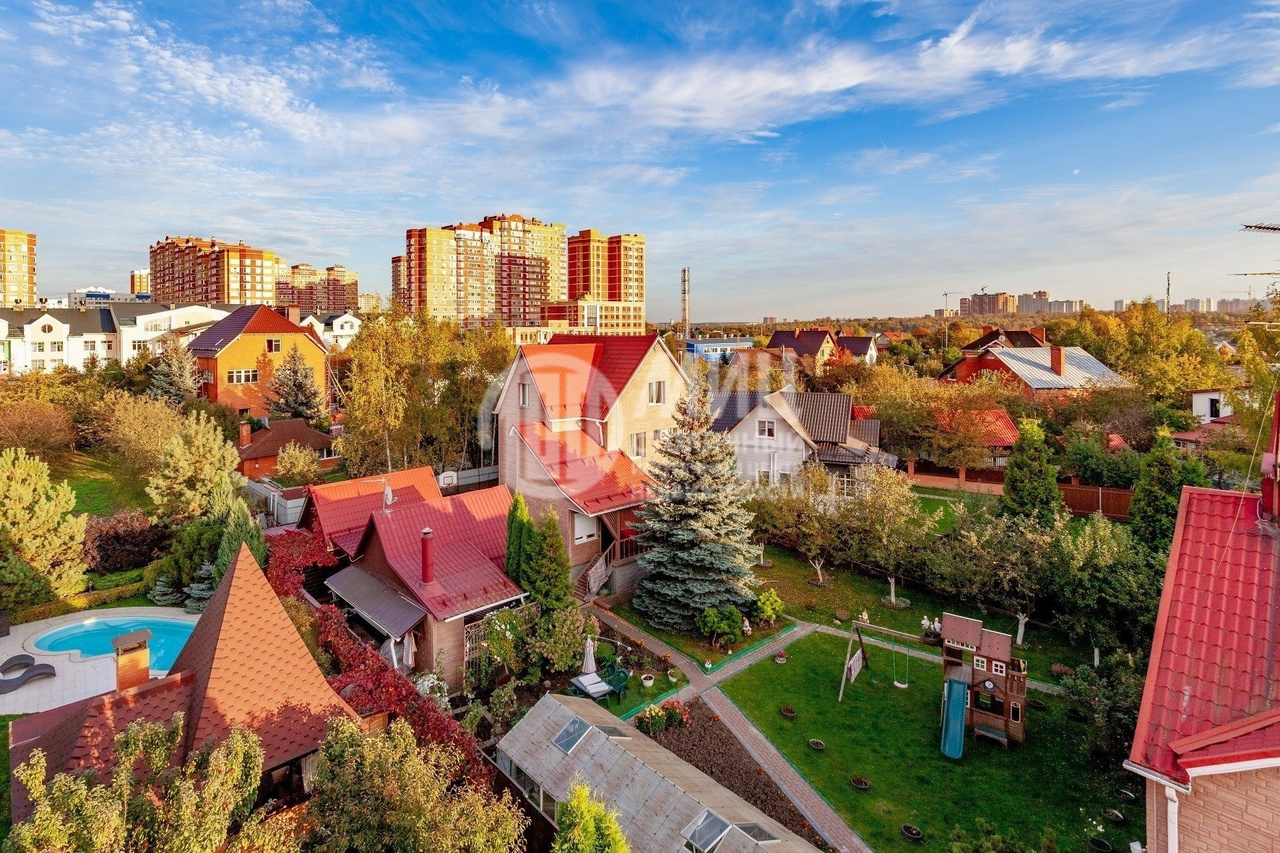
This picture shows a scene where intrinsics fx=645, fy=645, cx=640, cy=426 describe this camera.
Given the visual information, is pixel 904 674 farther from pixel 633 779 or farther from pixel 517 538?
pixel 517 538

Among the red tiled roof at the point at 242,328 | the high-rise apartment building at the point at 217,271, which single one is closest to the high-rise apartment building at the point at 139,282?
the high-rise apartment building at the point at 217,271

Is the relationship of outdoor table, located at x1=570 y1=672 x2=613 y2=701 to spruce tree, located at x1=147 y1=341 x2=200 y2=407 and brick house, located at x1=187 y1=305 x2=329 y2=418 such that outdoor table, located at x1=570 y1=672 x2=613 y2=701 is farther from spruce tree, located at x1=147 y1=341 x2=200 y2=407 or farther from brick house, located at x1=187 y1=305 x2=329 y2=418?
spruce tree, located at x1=147 y1=341 x2=200 y2=407

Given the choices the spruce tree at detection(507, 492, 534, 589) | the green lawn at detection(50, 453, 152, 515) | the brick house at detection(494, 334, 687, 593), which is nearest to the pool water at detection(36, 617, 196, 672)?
the spruce tree at detection(507, 492, 534, 589)

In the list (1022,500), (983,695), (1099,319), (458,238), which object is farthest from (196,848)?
(458,238)

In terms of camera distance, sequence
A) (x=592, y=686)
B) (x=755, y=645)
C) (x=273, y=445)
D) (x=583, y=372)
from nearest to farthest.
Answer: (x=592, y=686) → (x=755, y=645) → (x=583, y=372) → (x=273, y=445)

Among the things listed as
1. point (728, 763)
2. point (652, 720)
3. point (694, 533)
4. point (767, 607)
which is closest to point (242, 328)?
point (694, 533)

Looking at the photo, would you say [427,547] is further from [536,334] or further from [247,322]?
[536,334]
